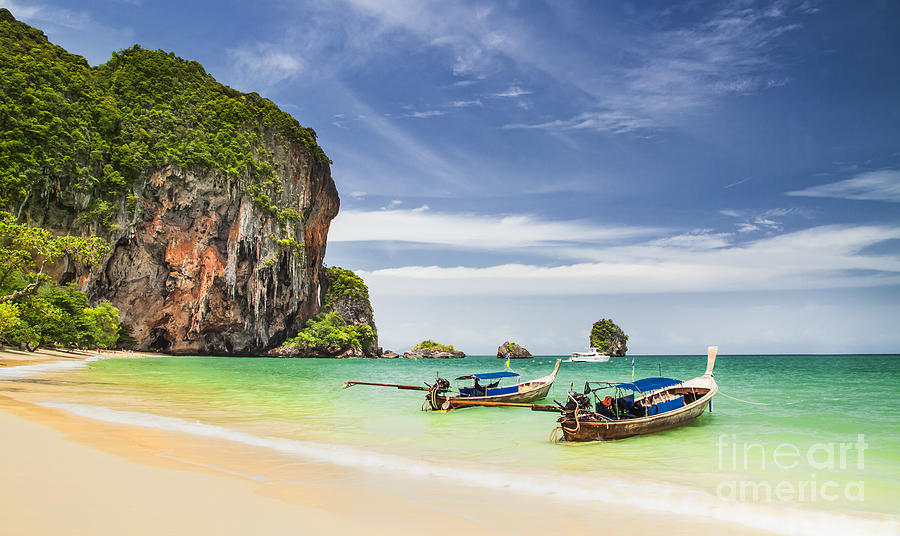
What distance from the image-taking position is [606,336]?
103 metres

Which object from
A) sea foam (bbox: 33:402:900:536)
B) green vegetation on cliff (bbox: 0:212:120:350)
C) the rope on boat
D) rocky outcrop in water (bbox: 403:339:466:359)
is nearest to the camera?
sea foam (bbox: 33:402:900:536)

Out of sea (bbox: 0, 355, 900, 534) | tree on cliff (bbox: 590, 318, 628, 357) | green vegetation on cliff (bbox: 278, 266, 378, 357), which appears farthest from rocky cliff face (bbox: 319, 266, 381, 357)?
sea (bbox: 0, 355, 900, 534)

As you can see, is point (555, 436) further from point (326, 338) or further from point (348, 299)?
point (348, 299)

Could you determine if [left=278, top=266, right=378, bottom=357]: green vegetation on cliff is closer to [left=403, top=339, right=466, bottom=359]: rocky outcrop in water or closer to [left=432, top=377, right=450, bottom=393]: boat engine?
[left=403, top=339, right=466, bottom=359]: rocky outcrop in water

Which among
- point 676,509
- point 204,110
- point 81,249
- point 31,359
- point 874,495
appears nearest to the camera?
point 676,509

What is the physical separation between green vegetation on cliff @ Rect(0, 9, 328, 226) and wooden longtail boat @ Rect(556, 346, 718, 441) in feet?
138

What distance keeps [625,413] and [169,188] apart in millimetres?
57810

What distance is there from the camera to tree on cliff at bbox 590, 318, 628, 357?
103 m

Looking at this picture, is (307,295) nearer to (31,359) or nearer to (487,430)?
(31,359)

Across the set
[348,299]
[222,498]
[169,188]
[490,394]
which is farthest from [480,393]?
[348,299]

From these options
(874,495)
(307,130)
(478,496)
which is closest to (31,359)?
(478,496)

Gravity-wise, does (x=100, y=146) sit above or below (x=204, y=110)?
below

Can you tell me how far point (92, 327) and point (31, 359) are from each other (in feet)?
47.7

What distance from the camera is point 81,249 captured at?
1892 cm
